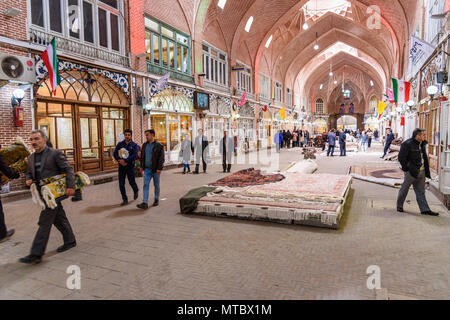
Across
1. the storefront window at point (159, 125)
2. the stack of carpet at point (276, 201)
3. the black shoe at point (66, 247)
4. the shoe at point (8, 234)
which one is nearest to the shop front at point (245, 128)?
the storefront window at point (159, 125)

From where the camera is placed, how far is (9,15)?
7.05 m

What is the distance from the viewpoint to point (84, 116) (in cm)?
947

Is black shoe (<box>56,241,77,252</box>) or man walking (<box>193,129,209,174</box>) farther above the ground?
man walking (<box>193,129,209,174</box>)

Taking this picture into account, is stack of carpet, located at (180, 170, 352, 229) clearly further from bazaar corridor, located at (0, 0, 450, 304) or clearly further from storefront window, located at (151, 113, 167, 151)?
storefront window, located at (151, 113, 167, 151)

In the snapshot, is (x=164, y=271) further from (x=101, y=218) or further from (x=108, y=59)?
(x=108, y=59)

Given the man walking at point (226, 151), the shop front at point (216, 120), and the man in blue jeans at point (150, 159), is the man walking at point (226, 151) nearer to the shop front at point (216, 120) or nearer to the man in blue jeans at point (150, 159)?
the man in blue jeans at point (150, 159)

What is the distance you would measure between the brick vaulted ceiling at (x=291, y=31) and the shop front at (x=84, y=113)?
6.15 m

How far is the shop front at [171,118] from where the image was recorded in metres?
12.8

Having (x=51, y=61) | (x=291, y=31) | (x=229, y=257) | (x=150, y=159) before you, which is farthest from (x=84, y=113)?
(x=291, y=31)

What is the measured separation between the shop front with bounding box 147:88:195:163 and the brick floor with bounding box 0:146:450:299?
7644mm

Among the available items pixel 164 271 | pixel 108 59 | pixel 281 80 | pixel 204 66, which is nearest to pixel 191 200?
pixel 164 271

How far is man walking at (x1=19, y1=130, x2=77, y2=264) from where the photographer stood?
11.6 ft

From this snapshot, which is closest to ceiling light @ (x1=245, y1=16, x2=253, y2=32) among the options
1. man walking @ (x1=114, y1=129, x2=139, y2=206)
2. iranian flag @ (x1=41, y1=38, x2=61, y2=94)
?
iranian flag @ (x1=41, y1=38, x2=61, y2=94)

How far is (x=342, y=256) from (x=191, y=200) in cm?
276
